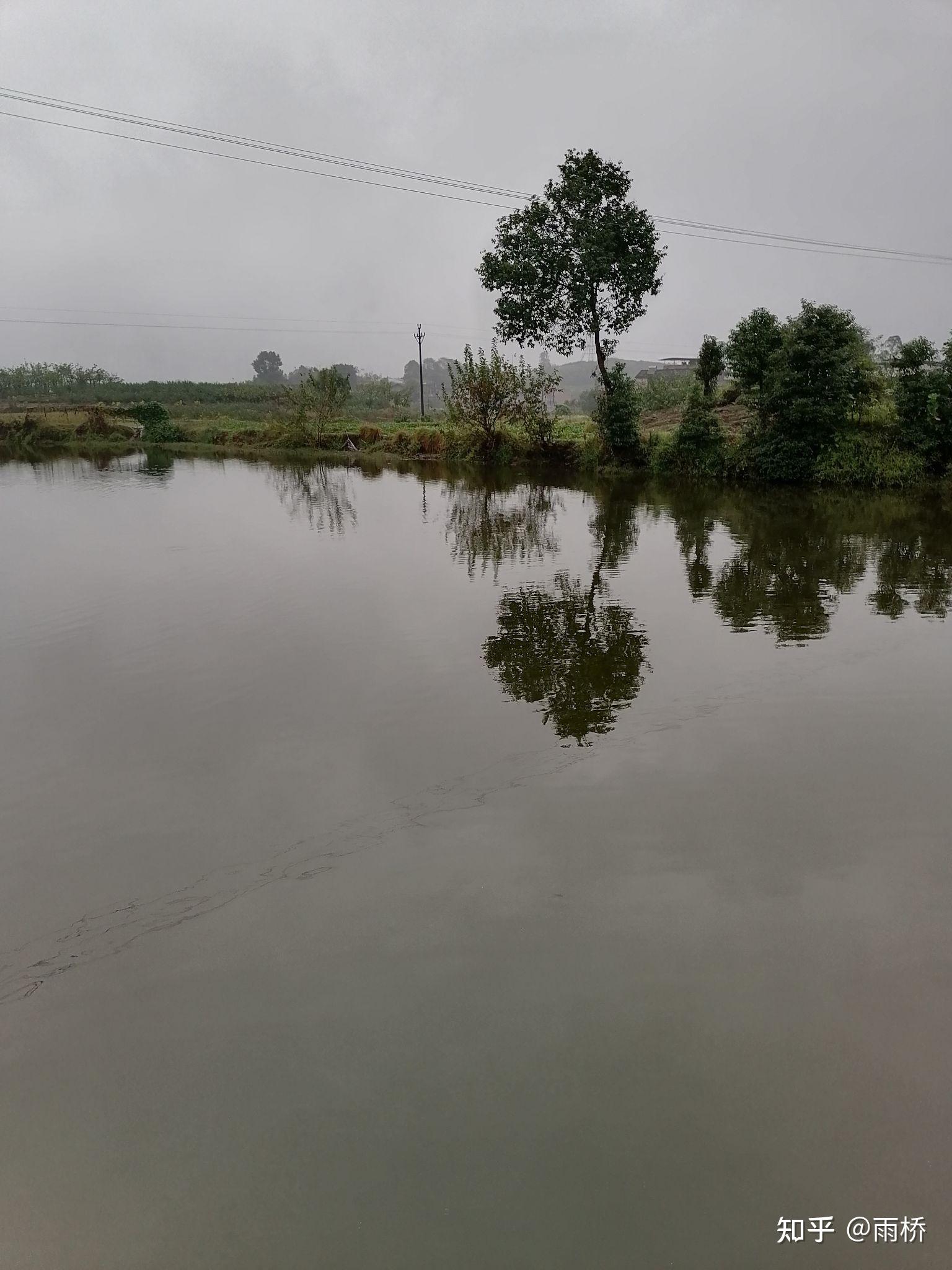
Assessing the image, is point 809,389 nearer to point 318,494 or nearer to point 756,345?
point 756,345

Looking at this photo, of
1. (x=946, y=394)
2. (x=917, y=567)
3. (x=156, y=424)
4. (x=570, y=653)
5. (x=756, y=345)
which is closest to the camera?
(x=570, y=653)

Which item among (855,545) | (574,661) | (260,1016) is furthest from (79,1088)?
(855,545)

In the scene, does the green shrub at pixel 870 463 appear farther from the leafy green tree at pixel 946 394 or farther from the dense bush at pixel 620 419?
the dense bush at pixel 620 419

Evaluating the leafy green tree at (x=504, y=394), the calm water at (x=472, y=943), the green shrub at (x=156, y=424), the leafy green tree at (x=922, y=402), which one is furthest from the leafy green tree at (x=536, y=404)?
the green shrub at (x=156, y=424)

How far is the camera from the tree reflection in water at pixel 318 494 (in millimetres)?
16312

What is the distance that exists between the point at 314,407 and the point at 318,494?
62.0ft

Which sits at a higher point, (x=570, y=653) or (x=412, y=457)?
(x=412, y=457)

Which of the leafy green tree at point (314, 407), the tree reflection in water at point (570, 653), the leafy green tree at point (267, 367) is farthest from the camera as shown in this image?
the leafy green tree at point (267, 367)

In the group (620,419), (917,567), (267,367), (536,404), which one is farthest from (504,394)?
(267,367)

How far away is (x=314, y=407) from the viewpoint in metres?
37.9

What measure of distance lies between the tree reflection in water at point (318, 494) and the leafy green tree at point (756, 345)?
10862mm

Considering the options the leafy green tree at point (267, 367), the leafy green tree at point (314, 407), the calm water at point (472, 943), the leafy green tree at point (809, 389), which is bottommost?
the calm water at point (472, 943)

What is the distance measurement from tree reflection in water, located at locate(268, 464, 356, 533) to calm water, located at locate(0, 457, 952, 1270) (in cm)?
795

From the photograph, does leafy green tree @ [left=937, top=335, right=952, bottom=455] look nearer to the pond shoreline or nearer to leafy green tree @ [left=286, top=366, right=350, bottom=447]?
the pond shoreline
